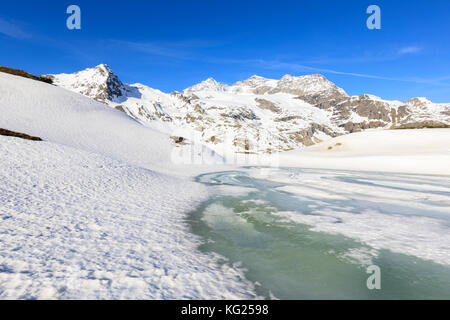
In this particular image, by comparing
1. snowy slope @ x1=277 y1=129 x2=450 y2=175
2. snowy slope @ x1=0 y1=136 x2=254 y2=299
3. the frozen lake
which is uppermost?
snowy slope @ x1=277 y1=129 x2=450 y2=175

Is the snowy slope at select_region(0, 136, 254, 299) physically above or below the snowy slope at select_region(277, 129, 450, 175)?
below

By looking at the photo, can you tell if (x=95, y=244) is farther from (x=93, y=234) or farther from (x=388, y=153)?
(x=388, y=153)

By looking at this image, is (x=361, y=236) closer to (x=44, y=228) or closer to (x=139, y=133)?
(x=44, y=228)

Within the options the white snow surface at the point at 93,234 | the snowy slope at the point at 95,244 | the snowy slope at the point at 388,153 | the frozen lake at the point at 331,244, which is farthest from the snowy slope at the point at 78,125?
the snowy slope at the point at 388,153

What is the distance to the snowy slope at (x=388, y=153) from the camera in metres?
32.5

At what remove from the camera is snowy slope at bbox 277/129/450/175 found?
32.5 m

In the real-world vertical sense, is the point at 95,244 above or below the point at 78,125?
below

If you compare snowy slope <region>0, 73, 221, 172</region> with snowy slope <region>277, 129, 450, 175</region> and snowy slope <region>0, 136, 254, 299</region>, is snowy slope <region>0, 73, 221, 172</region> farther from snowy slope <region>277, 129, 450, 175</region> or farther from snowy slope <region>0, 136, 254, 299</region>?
snowy slope <region>277, 129, 450, 175</region>

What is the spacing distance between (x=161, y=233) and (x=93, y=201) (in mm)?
4659

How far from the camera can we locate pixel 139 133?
36.1 m

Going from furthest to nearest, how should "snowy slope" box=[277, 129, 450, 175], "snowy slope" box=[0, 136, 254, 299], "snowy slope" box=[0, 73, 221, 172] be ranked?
"snowy slope" box=[277, 129, 450, 175] < "snowy slope" box=[0, 73, 221, 172] < "snowy slope" box=[0, 136, 254, 299]

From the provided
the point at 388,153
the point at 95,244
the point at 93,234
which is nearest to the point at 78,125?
the point at 93,234

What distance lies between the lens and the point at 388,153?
40969 millimetres

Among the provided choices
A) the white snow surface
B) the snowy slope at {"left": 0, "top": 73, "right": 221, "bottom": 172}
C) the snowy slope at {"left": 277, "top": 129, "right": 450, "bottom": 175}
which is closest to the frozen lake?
the white snow surface
